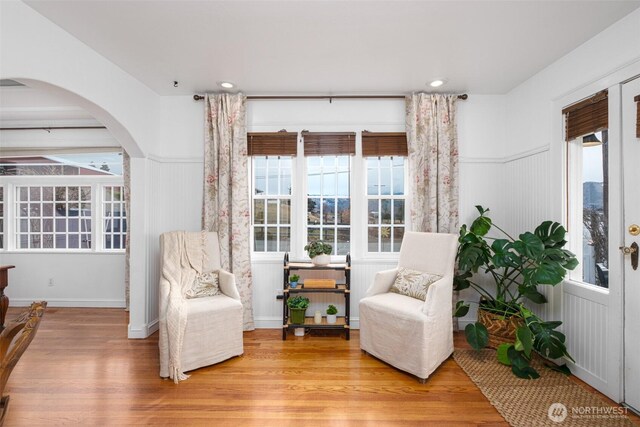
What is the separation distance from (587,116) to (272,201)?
2962 millimetres

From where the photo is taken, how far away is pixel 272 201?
3424mm

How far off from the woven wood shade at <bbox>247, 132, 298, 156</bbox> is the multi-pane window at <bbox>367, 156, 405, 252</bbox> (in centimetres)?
92

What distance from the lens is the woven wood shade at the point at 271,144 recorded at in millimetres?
3307

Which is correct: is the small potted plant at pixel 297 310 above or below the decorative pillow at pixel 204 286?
below

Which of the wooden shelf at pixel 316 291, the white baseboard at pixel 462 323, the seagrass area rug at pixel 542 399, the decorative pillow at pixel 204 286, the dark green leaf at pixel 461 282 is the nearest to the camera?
the seagrass area rug at pixel 542 399

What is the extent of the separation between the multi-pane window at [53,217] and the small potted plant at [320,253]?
10.9ft

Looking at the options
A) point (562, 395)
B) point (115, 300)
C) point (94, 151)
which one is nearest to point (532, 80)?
point (562, 395)

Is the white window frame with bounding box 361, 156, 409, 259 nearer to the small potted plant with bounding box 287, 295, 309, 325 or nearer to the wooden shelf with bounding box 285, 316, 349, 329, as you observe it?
the wooden shelf with bounding box 285, 316, 349, 329

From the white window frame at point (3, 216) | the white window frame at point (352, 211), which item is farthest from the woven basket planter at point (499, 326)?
the white window frame at point (3, 216)

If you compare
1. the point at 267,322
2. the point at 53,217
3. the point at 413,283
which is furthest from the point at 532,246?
the point at 53,217

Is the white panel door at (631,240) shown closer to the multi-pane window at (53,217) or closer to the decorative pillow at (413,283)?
the decorative pillow at (413,283)

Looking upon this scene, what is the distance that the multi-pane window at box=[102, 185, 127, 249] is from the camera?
4059mm

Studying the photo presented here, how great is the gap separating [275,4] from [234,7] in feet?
0.89

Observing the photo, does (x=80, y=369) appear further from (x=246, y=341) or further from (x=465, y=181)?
(x=465, y=181)
